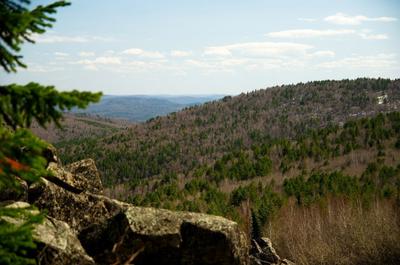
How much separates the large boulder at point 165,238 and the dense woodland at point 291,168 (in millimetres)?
19280

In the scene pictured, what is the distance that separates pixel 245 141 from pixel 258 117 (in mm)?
26147

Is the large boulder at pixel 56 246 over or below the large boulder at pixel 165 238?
over

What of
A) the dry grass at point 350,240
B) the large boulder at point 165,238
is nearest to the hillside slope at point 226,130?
the dry grass at point 350,240

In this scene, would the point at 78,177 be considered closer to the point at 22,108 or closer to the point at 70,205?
the point at 70,205

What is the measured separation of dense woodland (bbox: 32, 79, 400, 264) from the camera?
1488 inches

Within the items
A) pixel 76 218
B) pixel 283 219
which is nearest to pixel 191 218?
pixel 76 218

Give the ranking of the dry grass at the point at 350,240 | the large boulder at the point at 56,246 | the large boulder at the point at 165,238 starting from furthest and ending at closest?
the dry grass at the point at 350,240 < the large boulder at the point at 165,238 < the large boulder at the point at 56,246

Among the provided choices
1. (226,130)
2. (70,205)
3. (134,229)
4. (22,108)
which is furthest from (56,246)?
(226,130)

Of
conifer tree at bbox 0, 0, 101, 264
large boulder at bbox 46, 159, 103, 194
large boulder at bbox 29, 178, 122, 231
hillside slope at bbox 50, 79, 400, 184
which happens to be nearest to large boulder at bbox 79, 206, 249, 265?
large boulder at bbox 29, 178, 122, 231

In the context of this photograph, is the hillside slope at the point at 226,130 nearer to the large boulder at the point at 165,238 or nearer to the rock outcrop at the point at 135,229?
the rock outcrop at the point at 135,229

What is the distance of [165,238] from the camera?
11.4 m

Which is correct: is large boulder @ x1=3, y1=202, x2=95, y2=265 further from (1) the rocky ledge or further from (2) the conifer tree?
(2) the conifer tree

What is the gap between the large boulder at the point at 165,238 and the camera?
1116 centimetres

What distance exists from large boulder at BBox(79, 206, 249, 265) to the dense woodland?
19.3m
